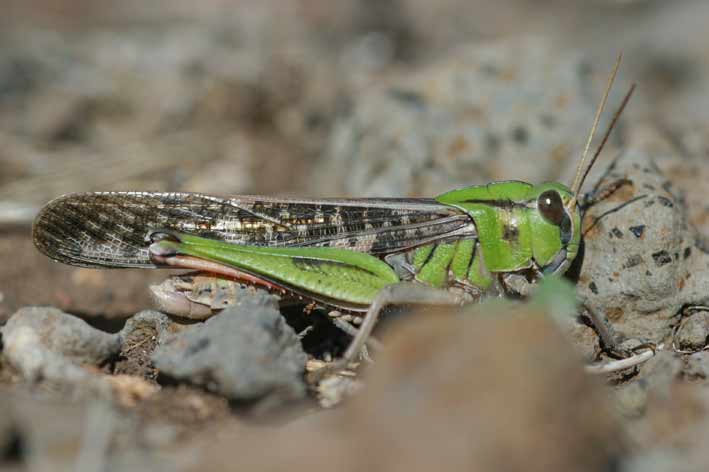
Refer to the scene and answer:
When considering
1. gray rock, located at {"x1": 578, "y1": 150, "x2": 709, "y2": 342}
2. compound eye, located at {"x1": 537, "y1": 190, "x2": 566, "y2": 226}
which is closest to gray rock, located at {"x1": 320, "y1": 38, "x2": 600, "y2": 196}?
gray rock, located at {"x1": 578, "y1": 150, "x2": 709, "y2": 342}

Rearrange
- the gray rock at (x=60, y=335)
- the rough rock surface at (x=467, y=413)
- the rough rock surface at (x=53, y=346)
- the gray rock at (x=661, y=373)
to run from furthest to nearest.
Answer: the gray rock at (x=60, y=335) → the rough rock surface at (x=53, y=346) → the gray rock at (x=661, y=373) → the rough rock surface at (x=467, y=413)

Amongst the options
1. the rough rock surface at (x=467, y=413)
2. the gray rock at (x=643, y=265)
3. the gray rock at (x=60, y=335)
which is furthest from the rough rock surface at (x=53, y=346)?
the gray rock at (x=643, y=265)

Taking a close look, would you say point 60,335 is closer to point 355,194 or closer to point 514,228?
point 514,228

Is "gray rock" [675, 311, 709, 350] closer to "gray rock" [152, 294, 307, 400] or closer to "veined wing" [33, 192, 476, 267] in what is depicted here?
"veined wing" [33, 192, 476, 267]

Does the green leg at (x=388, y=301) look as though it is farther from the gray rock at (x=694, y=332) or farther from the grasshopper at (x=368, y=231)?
the gray rock at (x=694, y=332)

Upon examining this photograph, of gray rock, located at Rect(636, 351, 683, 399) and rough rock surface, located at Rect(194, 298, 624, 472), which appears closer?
rough rock surface, located at Rect(194, 298, 624, 472)

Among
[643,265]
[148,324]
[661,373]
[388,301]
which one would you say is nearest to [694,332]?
[643,265]

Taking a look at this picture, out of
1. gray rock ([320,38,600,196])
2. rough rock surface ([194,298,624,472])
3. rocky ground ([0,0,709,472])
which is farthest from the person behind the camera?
gray rock ([320,38,600,196])
